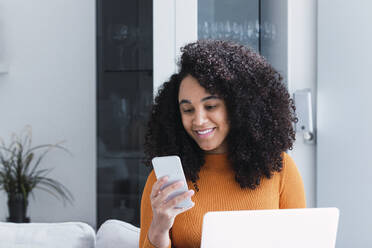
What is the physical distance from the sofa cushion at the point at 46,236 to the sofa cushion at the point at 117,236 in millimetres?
43

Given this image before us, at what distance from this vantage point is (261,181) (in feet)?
4.63

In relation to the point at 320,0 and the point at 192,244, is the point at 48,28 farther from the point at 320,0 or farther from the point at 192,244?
the point at 192,244

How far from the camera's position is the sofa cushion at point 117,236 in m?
1.54

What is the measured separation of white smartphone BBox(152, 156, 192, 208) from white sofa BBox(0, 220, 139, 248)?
1.83 feet

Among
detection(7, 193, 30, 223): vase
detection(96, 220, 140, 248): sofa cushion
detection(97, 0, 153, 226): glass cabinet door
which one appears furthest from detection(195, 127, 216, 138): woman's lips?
detection(7, 193, 30, 223): vase

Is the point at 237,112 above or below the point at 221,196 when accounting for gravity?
above

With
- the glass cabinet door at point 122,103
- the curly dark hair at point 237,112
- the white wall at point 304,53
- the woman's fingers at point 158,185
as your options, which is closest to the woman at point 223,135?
the curly dark hair at point 237,112

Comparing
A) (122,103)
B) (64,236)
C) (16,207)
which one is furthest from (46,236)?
(16,207)

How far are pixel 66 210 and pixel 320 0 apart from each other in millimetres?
2173

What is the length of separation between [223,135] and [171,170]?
348 millimetres

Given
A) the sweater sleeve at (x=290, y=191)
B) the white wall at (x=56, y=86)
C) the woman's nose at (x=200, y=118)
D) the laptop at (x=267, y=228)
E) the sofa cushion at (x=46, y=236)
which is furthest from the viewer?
the white wall at (x=56, y=86)

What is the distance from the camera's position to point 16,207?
291 cm

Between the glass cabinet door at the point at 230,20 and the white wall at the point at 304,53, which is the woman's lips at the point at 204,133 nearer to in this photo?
the glass cabinet door at the point at 230,20

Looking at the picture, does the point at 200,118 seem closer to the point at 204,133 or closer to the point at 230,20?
the point at 204,133
